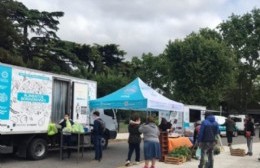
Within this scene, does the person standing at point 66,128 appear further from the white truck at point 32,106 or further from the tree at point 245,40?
the tree at point 245,40

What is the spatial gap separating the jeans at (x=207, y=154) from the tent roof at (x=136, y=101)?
4356 mm

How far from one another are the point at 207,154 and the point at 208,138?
2.06 feet

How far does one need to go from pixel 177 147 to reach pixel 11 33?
2670 centimetres

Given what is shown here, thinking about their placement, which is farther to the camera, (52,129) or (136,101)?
(136,101)

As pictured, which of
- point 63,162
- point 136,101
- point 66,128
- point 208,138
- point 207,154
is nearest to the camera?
point 208,138

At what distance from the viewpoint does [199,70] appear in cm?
4697

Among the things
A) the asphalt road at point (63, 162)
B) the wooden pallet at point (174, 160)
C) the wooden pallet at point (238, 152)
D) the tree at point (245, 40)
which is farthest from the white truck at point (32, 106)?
the tree at point (245, 40)

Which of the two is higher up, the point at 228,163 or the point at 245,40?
the point at 245,40

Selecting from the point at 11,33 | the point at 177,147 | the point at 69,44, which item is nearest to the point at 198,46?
the point at 69,44

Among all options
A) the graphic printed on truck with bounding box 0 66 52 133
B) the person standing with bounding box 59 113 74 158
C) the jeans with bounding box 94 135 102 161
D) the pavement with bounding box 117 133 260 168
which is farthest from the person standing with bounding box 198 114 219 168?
the graphic printed on truck with bounding box 0 66 52 133

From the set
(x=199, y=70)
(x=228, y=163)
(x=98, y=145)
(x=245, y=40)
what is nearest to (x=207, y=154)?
(x=228, y=163)

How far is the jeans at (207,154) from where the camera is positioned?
552 inches

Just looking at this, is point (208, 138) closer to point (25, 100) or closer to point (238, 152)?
point (25, 100)

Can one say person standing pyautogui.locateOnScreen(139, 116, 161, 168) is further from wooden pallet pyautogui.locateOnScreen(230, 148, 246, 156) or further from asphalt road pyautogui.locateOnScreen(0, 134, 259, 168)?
wooden pallet pyautogui.locateOnScreen(230, 148, 246, 156)
